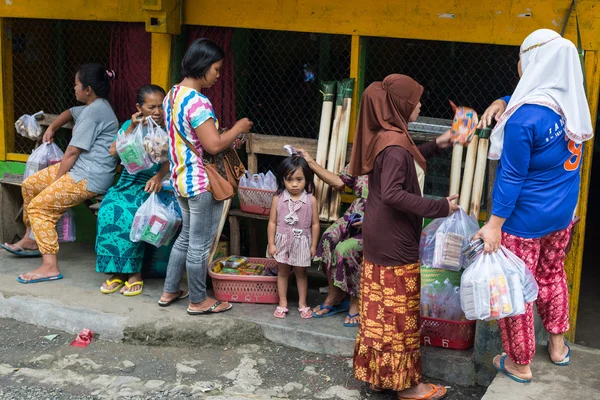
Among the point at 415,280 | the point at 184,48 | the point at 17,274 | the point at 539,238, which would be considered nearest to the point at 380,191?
the point at 415,280

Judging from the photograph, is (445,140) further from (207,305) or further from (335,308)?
(207,305)

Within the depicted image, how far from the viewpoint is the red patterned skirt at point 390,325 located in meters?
4.02

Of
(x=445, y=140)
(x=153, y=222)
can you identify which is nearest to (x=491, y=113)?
(x=445, y=140)

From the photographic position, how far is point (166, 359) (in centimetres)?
488

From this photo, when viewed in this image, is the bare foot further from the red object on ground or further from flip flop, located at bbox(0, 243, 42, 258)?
flip flop, located at bbox(0, 243, 42, 258)

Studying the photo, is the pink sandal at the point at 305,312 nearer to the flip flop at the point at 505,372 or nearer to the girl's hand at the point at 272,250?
the girl's hand at the point at 272,250

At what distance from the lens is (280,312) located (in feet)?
17.1

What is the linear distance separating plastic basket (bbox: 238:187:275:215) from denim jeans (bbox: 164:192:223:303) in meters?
0.55

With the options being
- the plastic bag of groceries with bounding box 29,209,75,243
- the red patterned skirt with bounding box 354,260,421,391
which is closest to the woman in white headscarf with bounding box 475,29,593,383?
the red patterned skirt with bounding box 354,260,421,391

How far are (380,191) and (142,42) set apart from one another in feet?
10.2

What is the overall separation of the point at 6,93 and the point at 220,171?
115 inches

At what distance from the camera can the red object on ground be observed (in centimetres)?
511

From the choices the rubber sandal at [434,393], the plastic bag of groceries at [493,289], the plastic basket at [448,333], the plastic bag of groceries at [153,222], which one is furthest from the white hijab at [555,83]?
the plastic bag of groceries at [153,222]

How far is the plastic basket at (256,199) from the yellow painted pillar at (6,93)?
8.37ft
